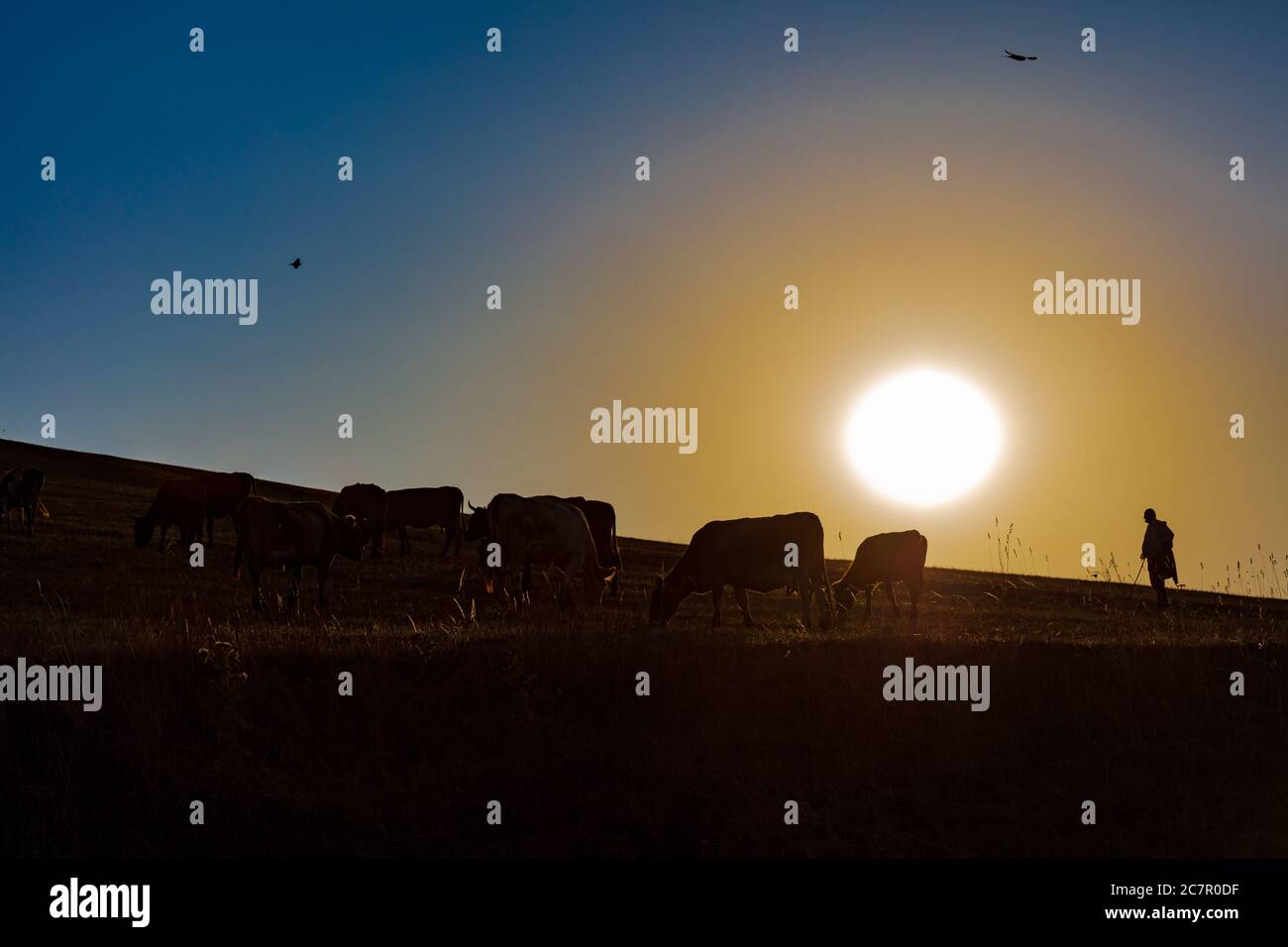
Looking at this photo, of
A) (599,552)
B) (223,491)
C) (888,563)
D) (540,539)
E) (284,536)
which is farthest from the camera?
(223,491)

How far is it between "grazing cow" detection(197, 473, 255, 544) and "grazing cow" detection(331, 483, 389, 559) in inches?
128

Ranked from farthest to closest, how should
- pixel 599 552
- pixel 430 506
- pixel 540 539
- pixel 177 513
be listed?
1. pixel 430 506
2. pixel 177 513
3. pixel 599 552
4. pixel 540 539

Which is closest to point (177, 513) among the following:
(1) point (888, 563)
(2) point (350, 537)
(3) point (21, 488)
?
(3) point (21, 488)

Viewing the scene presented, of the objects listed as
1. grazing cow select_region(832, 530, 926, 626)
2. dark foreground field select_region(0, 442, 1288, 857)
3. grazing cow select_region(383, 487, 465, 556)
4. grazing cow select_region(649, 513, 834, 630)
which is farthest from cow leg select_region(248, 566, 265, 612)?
grazing cow select_region(383, 487, 465, 556)

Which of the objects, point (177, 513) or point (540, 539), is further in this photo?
point (177, 513)

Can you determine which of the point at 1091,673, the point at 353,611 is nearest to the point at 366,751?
the point at 1091,673

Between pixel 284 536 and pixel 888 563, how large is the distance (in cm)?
1353

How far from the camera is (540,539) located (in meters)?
23.5

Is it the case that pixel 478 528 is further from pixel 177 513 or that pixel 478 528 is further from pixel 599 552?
pixel 177 513

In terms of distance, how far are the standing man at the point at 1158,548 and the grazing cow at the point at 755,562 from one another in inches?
405

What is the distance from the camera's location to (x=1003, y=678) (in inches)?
512

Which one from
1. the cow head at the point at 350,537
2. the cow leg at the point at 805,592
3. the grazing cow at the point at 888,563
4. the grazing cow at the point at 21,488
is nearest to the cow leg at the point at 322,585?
the cow head at the point at 350,537

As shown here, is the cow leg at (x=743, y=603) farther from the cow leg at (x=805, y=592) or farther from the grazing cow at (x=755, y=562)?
the cow leg at (x=805, y=592)
